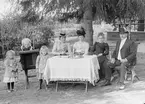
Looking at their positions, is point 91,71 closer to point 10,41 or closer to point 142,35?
point 10,41

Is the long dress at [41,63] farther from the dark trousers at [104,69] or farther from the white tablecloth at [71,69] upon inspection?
the dark trousers at [104,69]

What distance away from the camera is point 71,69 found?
18.5 ft

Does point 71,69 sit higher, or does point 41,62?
point 41,62

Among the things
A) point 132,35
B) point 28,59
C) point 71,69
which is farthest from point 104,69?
point 132,35

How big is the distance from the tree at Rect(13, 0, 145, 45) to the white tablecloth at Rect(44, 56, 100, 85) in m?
1.56

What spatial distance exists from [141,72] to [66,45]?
2.33m

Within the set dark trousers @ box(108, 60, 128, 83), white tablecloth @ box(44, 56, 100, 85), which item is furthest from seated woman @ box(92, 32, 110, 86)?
white tablecloth @ box(44, 56, 100, 85)

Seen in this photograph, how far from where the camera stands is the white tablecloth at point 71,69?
5.54 metres

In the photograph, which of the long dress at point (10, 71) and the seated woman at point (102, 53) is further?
the seated woman at point (102, 53)

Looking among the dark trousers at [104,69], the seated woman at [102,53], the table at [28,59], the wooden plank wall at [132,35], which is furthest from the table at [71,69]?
the wooden plank wall at [132,35]

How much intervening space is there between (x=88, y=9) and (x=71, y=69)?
211cm

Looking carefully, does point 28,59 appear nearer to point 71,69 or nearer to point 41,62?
point 41,62

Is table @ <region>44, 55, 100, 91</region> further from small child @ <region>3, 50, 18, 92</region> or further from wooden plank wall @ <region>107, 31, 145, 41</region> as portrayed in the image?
wooden plank wall @ <region>107, 31, 145, 41</region>

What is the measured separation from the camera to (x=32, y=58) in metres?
6.21
